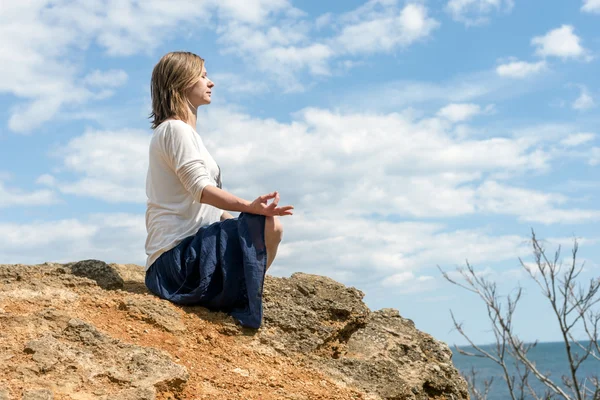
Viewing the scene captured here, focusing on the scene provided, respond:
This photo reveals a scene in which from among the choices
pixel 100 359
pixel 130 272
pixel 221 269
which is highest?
pixel 130 272

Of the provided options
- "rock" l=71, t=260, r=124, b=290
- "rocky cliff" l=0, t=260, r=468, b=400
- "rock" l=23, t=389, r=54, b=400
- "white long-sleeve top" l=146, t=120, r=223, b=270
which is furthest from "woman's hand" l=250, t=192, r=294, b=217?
"rock" l=23, t=389, r=54, b=400

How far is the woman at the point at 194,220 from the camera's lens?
385cm

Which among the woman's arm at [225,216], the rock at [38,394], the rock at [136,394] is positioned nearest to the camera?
the rock at [38,394]

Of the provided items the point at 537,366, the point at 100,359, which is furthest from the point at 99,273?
the point at 537,366

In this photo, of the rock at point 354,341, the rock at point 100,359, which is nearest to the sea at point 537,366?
the rock at point 354,341

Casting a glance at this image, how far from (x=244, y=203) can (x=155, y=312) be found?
0.84 meters

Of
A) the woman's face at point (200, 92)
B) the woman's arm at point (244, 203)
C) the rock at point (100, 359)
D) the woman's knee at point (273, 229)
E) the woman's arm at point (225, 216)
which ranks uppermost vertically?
the woman's face at point (200, 92)

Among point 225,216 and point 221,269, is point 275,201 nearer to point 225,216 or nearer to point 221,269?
point 221,269

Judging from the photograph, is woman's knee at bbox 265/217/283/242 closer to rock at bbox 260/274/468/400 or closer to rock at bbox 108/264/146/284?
rock at bbox 260/274/468/400

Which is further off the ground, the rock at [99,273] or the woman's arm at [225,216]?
the woman's arm at [225,216]

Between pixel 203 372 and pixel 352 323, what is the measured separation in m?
1.29

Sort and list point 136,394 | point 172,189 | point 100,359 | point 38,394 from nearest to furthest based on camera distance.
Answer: point 38,394 → point 136,394 → point 100,359 → point 172,189

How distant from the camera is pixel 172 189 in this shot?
4086 mm

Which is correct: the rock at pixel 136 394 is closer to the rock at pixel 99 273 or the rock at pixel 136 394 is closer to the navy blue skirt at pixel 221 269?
the navy blue skirt at pixel 221 269
